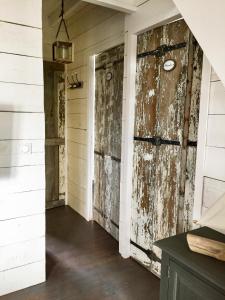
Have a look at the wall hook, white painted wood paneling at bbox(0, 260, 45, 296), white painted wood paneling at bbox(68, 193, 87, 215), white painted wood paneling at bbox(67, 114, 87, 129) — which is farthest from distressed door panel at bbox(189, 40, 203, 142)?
white painted wood paneling at bbox(68, 193, 87, 215)

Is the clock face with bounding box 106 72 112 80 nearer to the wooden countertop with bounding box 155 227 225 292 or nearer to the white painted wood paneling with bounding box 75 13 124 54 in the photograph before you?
the white painted wood paneling with bounding box 75 13 124 54

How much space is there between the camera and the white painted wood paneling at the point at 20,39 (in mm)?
1676

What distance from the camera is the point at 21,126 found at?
181cm

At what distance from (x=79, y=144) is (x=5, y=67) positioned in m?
1.77

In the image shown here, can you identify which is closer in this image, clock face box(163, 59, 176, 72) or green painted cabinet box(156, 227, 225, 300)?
green painted cabinet box(156, 227, 225, 300)

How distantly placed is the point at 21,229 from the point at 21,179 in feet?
1.26

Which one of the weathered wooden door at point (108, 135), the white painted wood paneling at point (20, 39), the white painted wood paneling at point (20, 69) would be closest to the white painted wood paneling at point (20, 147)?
the white painted wood paneling at point (20, 69)

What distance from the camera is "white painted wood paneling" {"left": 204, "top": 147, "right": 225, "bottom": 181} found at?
4.90 feet

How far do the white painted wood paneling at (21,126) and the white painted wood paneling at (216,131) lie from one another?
1.17 m

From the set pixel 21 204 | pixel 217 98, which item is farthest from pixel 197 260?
pixel 21 204

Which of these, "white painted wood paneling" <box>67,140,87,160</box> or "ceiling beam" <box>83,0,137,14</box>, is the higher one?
"ceiling beam" <box>83,0,137,14</box>

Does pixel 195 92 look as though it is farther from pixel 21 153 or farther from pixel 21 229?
pixel 21 229

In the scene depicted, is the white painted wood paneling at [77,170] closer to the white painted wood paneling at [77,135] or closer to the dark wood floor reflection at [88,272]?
the white painted wood paneling at [77,135]

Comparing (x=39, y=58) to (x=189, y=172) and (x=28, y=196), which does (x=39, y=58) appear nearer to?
(x=28, y=196)
